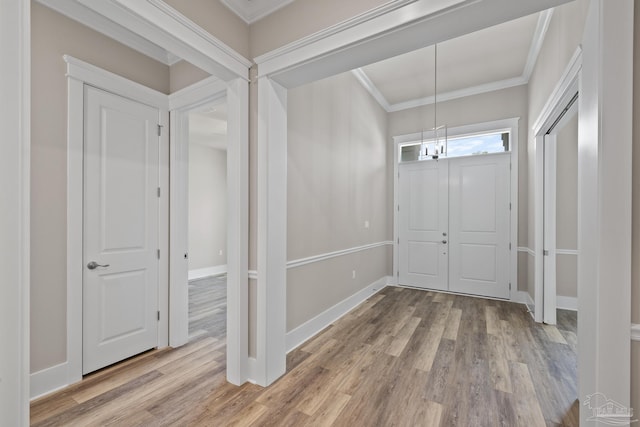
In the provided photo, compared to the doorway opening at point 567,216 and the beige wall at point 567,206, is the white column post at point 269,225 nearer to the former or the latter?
the doorway opening at point 567,216

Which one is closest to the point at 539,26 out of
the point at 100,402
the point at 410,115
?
the point at 410,115

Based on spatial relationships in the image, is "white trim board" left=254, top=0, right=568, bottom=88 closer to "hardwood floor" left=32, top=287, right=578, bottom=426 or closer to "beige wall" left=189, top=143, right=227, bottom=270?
"hardwood floor" left=32, top=287, right=578, bottom=426

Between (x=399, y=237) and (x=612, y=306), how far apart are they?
4.11 meters

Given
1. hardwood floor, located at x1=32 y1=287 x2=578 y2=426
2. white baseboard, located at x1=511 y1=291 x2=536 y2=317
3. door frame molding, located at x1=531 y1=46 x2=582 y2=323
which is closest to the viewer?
hardwood floor, located at x1=32 y1=287 x2=578 y2=426

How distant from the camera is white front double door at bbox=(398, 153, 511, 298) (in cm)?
438

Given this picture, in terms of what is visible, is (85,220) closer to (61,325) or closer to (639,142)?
(61,325)

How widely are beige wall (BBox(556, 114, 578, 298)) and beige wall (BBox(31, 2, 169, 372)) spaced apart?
5.58 meters

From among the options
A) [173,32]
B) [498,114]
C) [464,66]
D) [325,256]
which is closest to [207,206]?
[325,256]

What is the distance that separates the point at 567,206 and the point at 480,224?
3.59 feet

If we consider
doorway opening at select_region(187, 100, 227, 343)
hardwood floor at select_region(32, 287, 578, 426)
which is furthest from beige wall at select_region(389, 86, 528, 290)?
doorway opening at select_region(187, 100, 227, 343)

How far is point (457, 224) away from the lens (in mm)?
4711

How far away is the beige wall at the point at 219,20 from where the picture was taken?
181cm

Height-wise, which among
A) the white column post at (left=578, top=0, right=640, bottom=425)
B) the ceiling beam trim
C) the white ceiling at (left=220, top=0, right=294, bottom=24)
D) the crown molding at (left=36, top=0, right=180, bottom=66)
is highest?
the white ceiling at (left=220, top=0, right=294, bottom=24)

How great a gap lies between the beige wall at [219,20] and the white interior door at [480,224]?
3.86 metres
